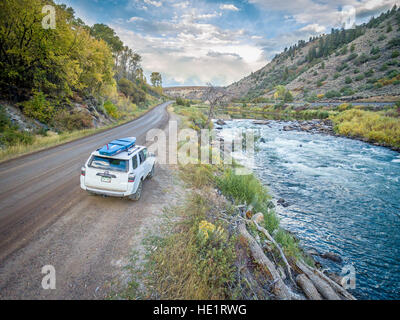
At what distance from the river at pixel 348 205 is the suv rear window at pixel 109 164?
707 centimetres

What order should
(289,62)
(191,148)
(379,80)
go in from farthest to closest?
(289,62) < (379,80) < (191,148)

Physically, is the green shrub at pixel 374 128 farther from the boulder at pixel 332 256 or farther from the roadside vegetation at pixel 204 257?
the roadside vegetation at pixel 204 257


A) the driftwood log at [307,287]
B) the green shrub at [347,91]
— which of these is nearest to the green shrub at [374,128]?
the driftwood log at [307,287]

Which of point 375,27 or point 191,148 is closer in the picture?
point 191,148

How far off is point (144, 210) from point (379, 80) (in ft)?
243

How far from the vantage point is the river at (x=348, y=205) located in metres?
6.30

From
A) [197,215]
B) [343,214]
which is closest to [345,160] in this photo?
[343,214]

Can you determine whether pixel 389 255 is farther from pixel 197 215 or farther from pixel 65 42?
pixel 65 42

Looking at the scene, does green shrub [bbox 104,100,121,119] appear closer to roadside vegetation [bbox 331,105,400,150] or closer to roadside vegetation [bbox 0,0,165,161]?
roadside vegetation [bbox 0,0,165,161]

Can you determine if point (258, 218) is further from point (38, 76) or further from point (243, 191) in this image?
point (38, 76)

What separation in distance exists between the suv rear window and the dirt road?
4.84 feet
